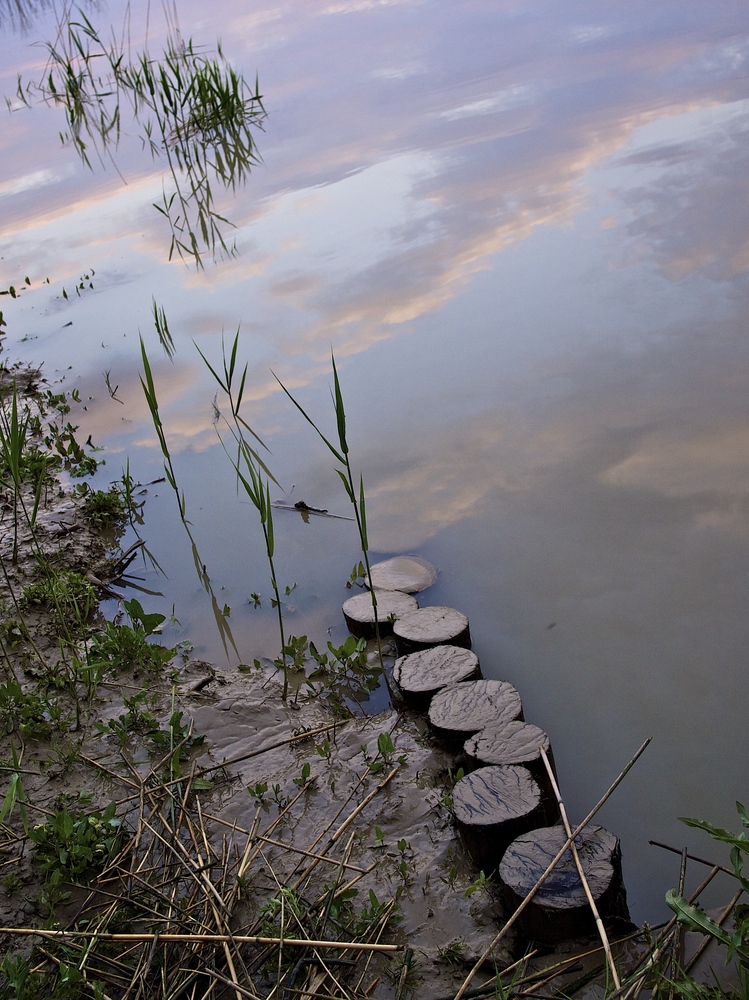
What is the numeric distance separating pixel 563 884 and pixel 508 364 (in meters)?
3.66

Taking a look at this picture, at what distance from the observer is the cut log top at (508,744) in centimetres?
281

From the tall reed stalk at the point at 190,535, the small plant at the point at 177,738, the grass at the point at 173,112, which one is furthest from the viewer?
the grass at the point at 173,112

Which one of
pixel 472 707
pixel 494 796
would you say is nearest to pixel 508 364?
pixel 472 707

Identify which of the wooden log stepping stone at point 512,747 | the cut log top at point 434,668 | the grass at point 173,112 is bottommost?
the cut log top at point 434,668

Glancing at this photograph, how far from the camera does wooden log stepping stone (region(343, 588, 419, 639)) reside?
383 centimetres

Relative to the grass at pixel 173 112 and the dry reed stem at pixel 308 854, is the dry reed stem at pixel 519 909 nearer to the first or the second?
the dry reed stem at pixel 308 854

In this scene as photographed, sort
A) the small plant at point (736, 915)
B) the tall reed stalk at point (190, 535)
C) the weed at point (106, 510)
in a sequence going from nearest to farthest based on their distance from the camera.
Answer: the small plant at point (736, 915) < the tall reed stalk at point (190, 535) < the weed at point (106, 510)

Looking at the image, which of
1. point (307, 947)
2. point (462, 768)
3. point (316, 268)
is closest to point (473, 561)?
point (462, 768)

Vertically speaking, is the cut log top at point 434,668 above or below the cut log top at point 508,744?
below

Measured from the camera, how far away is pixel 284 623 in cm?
409

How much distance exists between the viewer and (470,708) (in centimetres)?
309

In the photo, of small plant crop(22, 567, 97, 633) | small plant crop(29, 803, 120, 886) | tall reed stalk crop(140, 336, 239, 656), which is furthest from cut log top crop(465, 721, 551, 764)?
small plant crop(22, 567, 97, 633)

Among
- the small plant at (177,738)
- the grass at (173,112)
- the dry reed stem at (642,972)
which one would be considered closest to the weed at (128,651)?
the small plant at (177,738)

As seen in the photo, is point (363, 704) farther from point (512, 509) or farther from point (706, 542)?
point (706, 542)
